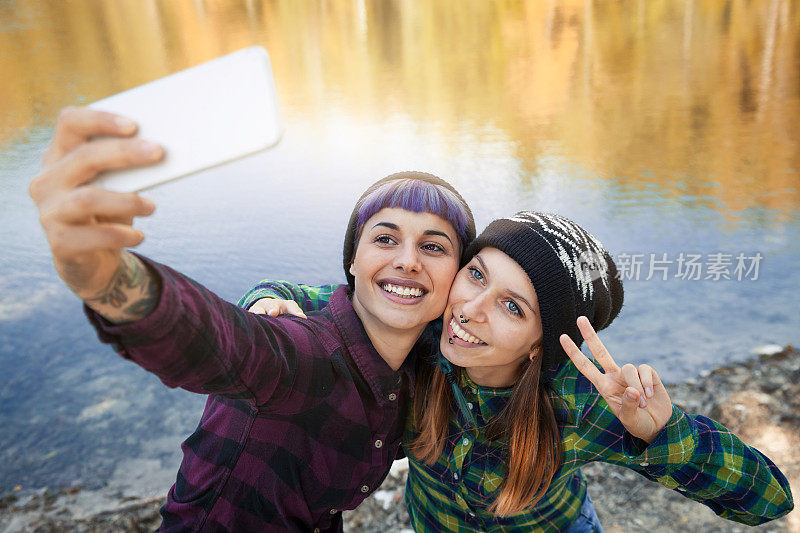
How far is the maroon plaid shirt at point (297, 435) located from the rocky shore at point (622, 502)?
82 centimetres

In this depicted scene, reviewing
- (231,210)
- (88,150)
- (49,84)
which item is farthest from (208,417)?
(49,84)

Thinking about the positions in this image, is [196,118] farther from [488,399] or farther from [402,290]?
[488,399]

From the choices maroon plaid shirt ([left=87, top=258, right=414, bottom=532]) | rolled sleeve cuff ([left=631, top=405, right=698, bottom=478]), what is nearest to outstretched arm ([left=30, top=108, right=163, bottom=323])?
maroon plaid shirt ([left=87, top=258, right=414, bottom=532])

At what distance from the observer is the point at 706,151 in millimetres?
2994

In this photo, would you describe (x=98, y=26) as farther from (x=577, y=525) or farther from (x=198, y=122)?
(x=577, y=525)

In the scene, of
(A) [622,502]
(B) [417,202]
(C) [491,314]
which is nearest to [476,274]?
(C) [491,314]

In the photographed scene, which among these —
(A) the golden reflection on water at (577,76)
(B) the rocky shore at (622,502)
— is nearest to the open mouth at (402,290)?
(B) the rocky shore at (622,502)

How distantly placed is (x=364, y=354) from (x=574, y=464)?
0.56 meters

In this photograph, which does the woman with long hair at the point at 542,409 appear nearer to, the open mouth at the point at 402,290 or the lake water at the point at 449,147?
the open mouth at the point at 402,290

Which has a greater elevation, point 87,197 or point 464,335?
point 87,197

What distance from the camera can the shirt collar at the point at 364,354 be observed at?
39.9 inches

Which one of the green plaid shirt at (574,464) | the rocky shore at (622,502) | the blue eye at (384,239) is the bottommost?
the rocky shore at (622,502)

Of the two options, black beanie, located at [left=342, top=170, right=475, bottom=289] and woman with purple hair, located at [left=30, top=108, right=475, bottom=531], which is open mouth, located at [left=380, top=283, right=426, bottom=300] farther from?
black beanie, located at [left=342, top=170, right=475, bottom=289]

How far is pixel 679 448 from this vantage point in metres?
0.94
